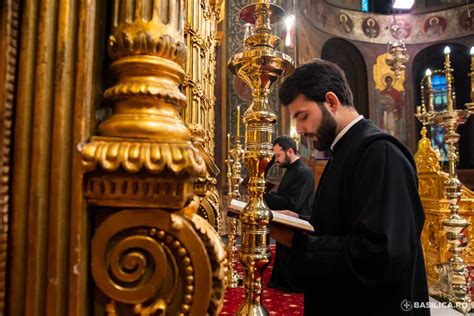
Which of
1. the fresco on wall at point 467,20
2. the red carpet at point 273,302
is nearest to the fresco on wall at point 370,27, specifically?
the fresco on wall at point 467,20

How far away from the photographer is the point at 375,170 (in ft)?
4.16

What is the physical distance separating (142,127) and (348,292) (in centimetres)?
109

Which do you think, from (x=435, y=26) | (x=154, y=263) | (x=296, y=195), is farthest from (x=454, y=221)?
(x=435, y=26)

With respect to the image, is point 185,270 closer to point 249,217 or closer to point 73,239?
point 73,239

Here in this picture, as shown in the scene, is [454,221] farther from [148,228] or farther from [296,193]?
[148,228]

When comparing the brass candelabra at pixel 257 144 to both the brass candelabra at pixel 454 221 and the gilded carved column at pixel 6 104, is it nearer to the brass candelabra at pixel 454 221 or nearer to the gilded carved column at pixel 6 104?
the gilded carved column at pixel 6 104

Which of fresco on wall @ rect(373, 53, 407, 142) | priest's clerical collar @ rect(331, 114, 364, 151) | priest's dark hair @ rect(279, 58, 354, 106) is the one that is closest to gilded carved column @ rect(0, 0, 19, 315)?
priest's dark hair @ rect(279, 58, 354, 106)

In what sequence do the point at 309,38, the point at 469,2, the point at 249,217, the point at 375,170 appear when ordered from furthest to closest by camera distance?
1. the point at 469,2
2. the point at 309,38
3. the point at 375,170
4. the point at 249,217

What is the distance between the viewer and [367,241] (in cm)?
119

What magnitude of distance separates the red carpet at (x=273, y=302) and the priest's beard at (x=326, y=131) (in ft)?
4.55

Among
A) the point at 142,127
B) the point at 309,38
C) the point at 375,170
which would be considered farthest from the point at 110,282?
the point at 309,38

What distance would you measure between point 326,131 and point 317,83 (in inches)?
8.8

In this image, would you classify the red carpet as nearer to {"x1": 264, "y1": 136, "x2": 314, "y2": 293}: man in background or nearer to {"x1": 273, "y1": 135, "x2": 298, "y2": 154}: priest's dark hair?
{"x1": 264, "y1": 136, "x2": 314, "y2": 293}: man in background

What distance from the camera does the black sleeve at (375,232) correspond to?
3.84ft
